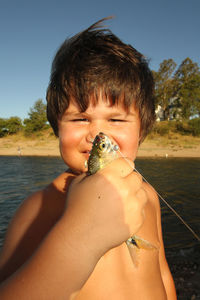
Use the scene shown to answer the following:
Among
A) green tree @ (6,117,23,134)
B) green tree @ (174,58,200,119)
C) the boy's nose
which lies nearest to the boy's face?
the boy's nose

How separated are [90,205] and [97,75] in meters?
1.23

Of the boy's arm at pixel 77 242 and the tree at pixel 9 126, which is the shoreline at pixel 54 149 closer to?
the tree at pixel 9 126

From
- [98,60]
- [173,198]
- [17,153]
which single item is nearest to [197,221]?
[173,198]

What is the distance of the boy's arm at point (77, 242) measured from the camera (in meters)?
1.07

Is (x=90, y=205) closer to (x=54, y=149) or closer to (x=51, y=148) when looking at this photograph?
(x=54, y=149)

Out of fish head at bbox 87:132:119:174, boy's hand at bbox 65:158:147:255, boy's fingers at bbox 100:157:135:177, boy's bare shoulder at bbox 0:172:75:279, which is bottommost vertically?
boy's bare shoulder at bbox 0:172:75:279

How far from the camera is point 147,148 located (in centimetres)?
2664

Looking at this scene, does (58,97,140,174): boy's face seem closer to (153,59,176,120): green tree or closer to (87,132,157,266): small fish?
(87,132,157,266): small fish

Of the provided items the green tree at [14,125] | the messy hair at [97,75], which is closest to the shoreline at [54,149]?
the green tree at [14,125]

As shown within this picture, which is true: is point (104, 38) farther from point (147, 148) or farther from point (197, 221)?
point (147, 148)

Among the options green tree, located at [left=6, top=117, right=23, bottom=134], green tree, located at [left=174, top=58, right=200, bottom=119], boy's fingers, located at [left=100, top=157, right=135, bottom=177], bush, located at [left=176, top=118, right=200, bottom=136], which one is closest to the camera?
boy's fingers, located at [left=100, top=157, right=135, bottom=177]

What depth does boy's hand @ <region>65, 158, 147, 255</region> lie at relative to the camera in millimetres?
1112

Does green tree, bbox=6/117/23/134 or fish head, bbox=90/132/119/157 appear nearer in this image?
fish head, bbox=90/132/119/157

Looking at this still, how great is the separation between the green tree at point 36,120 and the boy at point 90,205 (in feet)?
120
